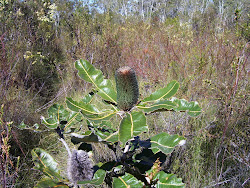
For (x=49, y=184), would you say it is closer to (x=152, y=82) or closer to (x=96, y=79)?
(x=96, y=79)

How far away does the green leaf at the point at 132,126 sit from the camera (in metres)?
0.78

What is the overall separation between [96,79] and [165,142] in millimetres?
524

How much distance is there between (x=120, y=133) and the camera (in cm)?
80

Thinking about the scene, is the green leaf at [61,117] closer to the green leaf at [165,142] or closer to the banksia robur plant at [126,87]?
the banksia robur plant at [126,87]

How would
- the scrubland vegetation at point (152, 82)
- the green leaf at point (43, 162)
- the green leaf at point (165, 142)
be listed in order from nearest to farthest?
the green leaf at point (165, 142)
the green leaf at point (43, 162)
the scrubland vegetation at point (152, 82)

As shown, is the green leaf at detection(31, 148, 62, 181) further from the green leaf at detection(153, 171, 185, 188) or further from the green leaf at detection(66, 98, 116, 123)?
the green leaf at detection(153, 171, 185, 188)

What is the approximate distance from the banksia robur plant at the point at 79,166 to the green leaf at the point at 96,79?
1.09ft

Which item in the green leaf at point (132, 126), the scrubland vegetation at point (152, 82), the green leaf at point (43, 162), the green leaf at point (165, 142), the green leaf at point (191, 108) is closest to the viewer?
the green leaf at point (132, 126)

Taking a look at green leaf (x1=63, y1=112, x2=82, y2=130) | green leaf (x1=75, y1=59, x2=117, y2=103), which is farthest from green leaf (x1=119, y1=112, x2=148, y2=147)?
green leaf (x1=63, y1=112, x2=82, y2=130)

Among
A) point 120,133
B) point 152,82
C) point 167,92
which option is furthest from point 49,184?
point 152,82

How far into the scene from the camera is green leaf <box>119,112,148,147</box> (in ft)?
2.57

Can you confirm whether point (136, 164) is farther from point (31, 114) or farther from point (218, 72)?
point (218, 72)

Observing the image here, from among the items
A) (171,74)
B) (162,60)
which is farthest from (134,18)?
(171,74)

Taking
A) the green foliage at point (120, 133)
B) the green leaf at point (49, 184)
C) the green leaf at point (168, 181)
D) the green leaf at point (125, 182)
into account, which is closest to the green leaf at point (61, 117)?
the green foliage at point (120, 133)
